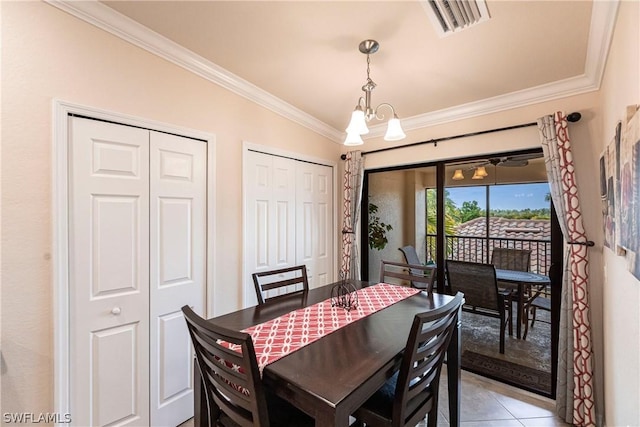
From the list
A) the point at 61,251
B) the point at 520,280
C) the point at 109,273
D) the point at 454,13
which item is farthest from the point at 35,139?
the point at 520,280

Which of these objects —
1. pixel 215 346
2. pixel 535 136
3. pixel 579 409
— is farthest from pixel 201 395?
pixel 535 136

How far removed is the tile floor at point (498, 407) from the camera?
2.06 meters

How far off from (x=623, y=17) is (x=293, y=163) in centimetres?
244

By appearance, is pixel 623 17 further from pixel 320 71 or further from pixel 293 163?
pixel 293 163

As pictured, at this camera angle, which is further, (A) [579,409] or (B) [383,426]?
(A) [579,409]

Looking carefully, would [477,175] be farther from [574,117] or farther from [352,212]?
[352,212]

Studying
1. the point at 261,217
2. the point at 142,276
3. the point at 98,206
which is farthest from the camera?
the point at 261,217

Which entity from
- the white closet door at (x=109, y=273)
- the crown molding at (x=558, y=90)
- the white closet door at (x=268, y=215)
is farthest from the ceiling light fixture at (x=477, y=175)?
the white closet door at (x=109, y=273)

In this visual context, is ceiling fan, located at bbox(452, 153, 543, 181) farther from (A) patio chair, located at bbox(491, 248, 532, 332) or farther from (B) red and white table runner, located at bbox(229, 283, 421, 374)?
(B) red and white table runner, located at bbox(229, 283, 421, 374)

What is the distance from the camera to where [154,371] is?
1913 millimetres

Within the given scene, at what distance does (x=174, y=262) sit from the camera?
80.2 inches

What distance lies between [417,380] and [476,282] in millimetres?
1705

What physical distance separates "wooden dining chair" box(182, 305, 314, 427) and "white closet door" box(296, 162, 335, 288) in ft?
6.00

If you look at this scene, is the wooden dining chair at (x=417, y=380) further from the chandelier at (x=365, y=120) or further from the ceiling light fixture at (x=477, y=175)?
the ceiling light fixture at (x=477, y=175)
